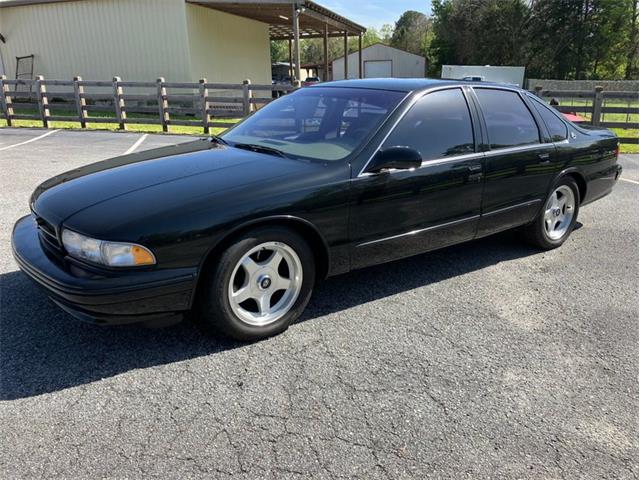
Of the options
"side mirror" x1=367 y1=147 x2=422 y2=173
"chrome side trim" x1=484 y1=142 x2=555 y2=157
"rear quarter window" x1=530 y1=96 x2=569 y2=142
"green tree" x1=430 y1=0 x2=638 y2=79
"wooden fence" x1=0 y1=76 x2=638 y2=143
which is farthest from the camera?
"green tree" x1=430 y1=0 x2=638 y2=79

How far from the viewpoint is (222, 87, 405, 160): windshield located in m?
3.54

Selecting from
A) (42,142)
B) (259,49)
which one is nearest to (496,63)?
(259,49)

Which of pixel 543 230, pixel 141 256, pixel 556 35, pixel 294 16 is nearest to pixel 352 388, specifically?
pixel 141 256

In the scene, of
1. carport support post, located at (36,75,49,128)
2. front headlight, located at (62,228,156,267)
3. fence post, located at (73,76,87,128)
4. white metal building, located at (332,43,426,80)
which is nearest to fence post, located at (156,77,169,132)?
fence post, located at (73,76,87,128)

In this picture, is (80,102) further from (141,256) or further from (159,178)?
(141,256)

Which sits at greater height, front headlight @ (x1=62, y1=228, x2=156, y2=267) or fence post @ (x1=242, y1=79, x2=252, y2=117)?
fence post @ (x1=242, y1=79, x2=252, y2=117)

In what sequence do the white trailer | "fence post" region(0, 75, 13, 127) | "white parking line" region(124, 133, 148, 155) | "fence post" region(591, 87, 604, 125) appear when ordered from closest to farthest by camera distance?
"white parking line" region(124, 133, 148, 155), "fence post" region(591, 87, 604, 125), "fence post" region(0, 75, 13, 127), the white trailer

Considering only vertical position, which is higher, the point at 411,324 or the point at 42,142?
the point at 42,142

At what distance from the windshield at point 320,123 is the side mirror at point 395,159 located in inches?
7.5

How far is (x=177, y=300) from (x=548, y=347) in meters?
2.19

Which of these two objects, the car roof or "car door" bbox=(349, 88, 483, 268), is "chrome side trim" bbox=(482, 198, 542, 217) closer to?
"car door" bbox=(349, 88, 483, 268)

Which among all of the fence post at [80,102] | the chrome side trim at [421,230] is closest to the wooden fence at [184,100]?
the fence post at [80,102]

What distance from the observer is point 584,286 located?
4105 millimetres

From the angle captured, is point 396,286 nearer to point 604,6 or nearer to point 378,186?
point 378,186
